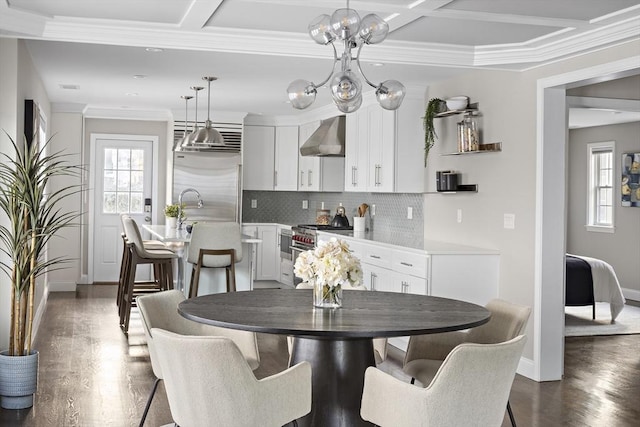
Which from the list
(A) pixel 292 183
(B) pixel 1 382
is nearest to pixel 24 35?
(B) pixel 1 382

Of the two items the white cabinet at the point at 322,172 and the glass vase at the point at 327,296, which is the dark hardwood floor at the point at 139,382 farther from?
the white cabinet at the point at 322,172

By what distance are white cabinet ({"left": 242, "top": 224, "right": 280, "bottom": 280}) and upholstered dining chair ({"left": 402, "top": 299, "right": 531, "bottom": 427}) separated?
601 cm

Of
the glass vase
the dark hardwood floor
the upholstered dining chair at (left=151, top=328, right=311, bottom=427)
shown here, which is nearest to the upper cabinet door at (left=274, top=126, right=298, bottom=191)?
the dark hardwood floor

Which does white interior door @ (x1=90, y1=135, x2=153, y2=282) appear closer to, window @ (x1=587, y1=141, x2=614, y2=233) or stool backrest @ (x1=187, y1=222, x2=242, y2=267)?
stool backrest @ (x1=187, y1=222, x2=242, y2=267)

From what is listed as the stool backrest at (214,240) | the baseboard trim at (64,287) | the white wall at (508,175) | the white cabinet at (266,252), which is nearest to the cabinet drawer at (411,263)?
the white wall at (508,175)

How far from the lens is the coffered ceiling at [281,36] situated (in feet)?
14.5

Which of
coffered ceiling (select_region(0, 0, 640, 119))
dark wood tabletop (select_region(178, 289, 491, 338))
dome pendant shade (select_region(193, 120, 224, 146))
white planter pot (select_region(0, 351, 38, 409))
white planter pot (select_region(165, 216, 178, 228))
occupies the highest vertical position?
coffered ceiling (select_region(0, 0, 640, 119))

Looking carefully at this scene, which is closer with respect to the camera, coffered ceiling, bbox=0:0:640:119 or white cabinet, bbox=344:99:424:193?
coffered ceiling, bbox=0:0:640:119

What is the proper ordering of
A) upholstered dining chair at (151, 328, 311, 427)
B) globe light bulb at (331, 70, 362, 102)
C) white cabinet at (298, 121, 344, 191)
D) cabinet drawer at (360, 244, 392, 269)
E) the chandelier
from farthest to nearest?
white cabinet at (298, 121, 344, 191) → cabinet drawer at (360, 244, 392, 269) → globe light bulb at (331, 70, 362, 102) → the chandelier → upholstered dining chair at (151, 328, 311, 427)

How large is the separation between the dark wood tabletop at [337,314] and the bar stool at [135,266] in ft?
9.36

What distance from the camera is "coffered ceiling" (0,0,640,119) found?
4.42 meters

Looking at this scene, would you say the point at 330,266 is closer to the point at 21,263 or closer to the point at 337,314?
A: the point at 337,314

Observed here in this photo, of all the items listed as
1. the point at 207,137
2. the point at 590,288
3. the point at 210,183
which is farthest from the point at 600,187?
the point at 207,137

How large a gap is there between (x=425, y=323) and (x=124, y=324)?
14.2ft
